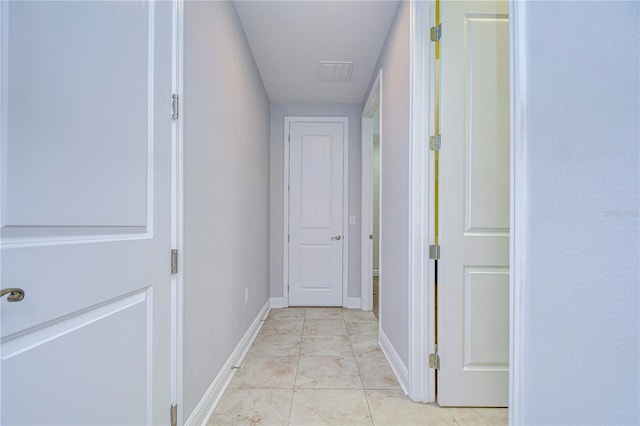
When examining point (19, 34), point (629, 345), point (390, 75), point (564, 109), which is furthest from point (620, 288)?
point (390, 75)

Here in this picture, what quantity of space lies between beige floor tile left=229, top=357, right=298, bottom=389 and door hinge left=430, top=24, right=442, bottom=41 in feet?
7.34

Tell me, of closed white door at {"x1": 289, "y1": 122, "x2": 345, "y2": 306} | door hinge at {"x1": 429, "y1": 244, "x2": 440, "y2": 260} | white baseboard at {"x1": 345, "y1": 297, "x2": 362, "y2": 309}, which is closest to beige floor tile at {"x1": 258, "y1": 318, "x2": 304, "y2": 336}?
closed white door at {"x1": 289, "y1": 122, "x2": 345, "y2": 306}

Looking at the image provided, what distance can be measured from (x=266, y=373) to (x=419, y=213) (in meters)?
1.47

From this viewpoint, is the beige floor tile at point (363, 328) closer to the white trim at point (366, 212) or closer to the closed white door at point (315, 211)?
the white trim at point (366, 212)

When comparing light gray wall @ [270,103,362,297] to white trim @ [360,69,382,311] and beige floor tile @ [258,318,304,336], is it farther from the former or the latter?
beige floor tile @ [258,318,304,336]

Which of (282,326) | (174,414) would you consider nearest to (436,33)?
(174,414)

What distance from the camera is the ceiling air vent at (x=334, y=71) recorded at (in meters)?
2.83

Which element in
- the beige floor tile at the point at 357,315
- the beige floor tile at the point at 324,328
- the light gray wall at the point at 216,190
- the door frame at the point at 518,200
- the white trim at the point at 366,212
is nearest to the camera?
the door frame at the point at 518,200

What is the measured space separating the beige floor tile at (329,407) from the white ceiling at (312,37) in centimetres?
254

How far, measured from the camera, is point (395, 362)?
2.03 metres

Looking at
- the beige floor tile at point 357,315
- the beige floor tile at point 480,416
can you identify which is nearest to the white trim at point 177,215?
the beige floor tile at point 480,416

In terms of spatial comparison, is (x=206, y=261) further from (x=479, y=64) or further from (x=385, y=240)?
(x=479, y=64)

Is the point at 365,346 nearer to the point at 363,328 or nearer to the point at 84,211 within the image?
the point at 363,328

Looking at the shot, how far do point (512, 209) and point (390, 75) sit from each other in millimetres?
1795
